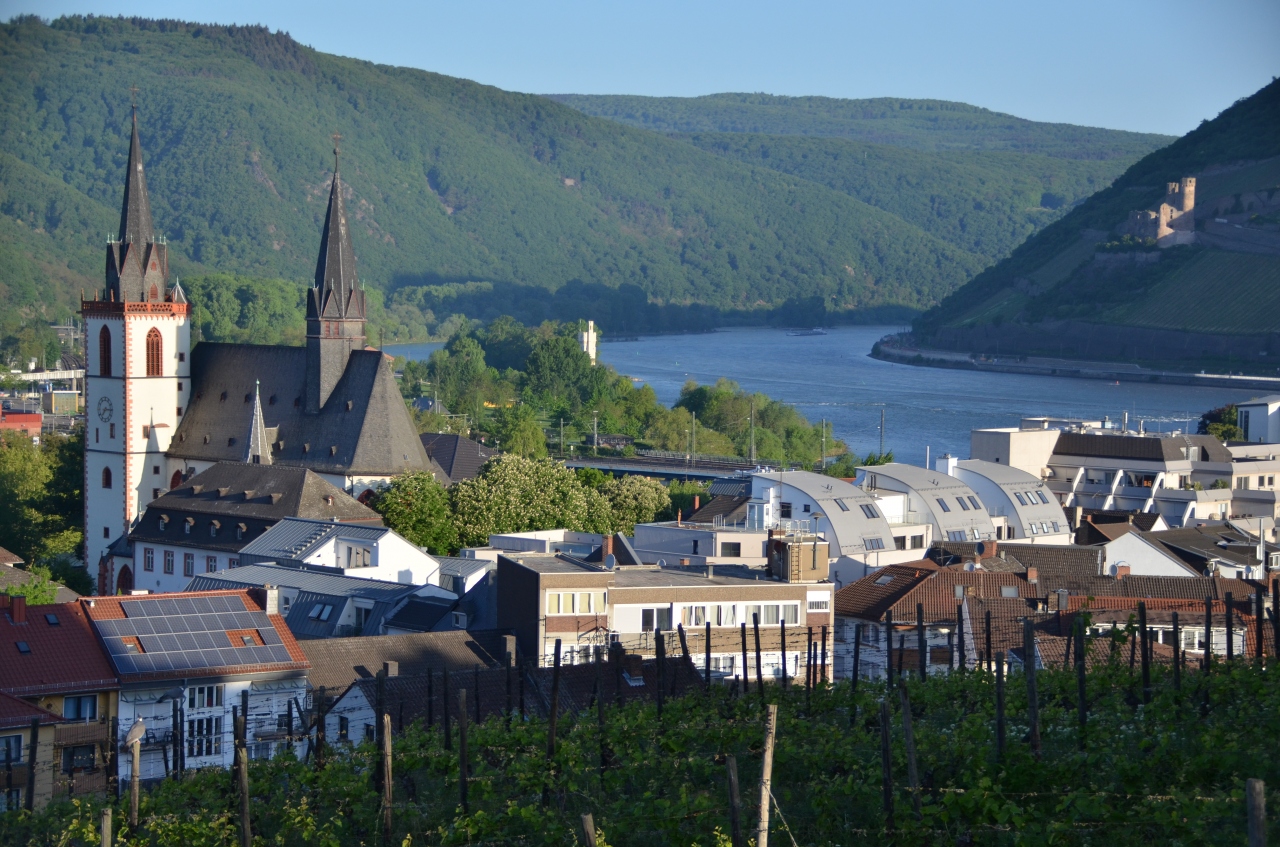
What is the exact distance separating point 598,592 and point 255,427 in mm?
23935

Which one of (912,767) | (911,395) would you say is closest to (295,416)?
(912,767)

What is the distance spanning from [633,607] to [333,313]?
25.4 metres

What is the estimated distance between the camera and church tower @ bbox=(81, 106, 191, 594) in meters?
51.9

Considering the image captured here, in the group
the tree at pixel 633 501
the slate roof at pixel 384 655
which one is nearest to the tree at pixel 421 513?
the tree at pixel 633 501

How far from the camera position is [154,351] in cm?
5291

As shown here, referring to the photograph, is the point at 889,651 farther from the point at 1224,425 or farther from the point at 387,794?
the point at 1224,425

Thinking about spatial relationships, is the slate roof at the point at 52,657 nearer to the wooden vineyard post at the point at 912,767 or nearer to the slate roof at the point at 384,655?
the slate roof at the point at 384,655

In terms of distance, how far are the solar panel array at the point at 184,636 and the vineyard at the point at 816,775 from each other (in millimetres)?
7571

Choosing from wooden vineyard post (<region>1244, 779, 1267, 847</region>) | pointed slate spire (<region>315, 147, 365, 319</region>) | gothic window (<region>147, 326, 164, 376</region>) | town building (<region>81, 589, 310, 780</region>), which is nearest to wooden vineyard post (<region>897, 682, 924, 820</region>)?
wooden vineyard post (<region>1244, 779, 1267, 847</region>)

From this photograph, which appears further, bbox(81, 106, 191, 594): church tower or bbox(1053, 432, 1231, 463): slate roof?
bbox(1053, 432, 1231, 463): slate roof

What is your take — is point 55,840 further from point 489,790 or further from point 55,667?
point 55,667

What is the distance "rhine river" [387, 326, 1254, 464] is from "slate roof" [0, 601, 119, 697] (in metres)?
56.3

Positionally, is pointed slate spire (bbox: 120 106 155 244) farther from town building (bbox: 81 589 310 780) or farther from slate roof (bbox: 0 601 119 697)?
slate roof (bbox: 0 601 119 697)

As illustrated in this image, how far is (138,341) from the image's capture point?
173 feet
